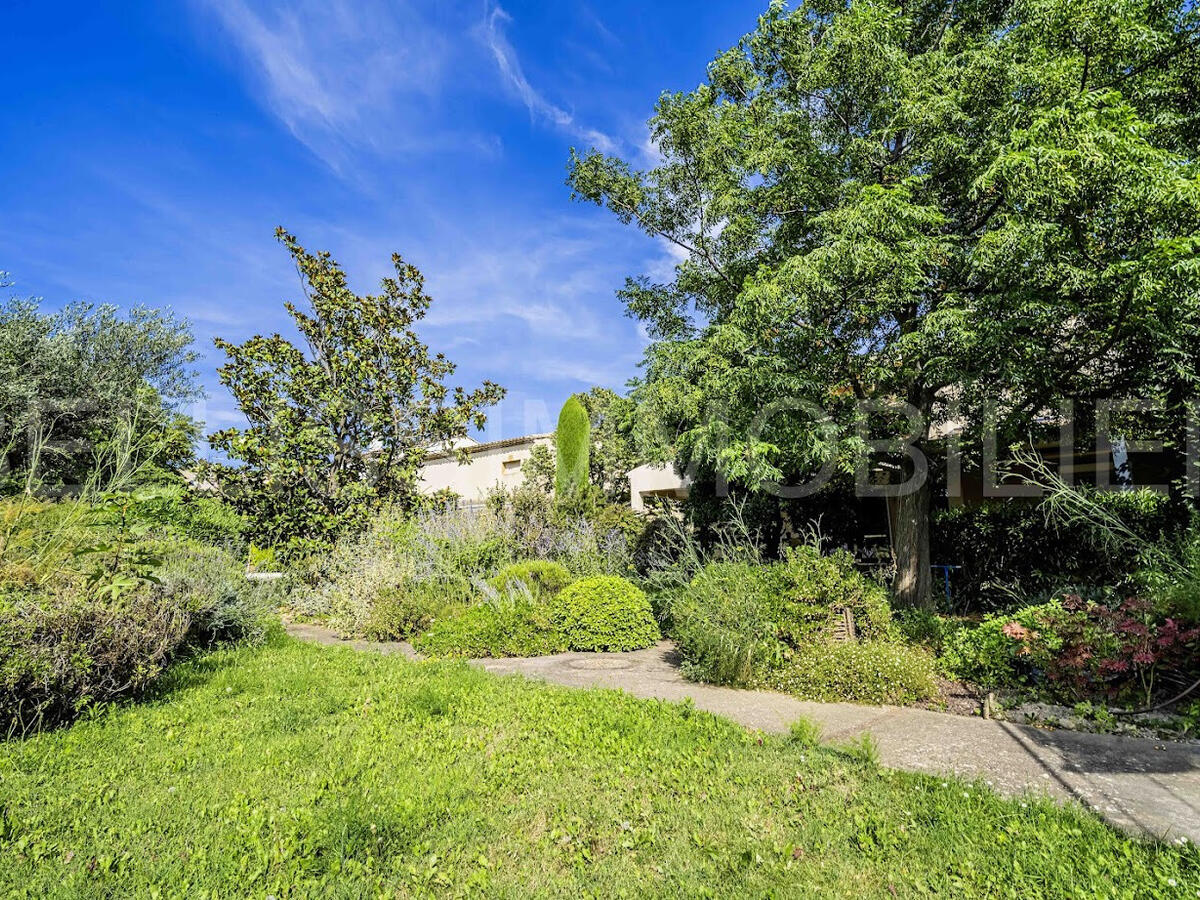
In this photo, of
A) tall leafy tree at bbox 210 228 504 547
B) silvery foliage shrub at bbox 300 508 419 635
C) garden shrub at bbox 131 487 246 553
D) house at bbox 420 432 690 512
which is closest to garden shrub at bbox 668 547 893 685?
silvery foliage shrub at bbox 300 508 419 635

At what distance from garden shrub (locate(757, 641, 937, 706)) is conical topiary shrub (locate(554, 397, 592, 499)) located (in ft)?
38.2

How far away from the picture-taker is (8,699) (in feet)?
13.1

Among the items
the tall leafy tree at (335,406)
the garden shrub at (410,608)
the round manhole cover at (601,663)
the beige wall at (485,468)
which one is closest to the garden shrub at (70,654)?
the garden shrub at (410,608)

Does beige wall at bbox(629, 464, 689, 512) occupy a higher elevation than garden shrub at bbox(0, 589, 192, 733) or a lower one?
higher

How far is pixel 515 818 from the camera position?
2848mm

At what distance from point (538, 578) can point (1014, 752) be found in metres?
6.23

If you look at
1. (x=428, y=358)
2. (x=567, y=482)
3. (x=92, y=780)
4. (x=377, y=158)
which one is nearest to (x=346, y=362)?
(x=428, y=358)

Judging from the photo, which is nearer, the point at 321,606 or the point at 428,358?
the point at 321,606

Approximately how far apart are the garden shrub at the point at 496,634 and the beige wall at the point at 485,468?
574 inches

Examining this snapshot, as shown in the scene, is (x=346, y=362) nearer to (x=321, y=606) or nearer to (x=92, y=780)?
(x=321, y=606)

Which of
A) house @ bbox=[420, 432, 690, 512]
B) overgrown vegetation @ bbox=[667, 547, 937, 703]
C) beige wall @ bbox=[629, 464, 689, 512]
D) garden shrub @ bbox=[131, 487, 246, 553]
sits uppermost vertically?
house @ bbox=[420, 432, 690, 512]

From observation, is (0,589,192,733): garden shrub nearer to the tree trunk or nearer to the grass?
the grass

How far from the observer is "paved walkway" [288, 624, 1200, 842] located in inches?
113

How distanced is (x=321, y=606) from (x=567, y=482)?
26.6 feet
